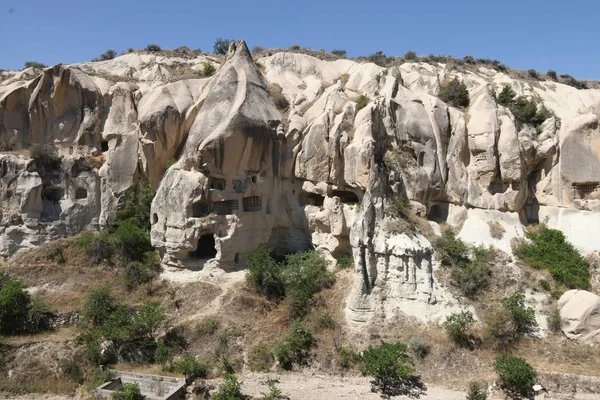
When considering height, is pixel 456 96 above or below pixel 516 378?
above

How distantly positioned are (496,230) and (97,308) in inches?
597

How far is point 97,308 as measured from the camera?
14625mm

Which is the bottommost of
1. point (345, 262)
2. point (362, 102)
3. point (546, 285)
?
point (546, 285)

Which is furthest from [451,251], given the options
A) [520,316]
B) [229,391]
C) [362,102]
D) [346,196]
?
[229,391]

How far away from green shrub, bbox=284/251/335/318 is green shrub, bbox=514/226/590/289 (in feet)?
24.9

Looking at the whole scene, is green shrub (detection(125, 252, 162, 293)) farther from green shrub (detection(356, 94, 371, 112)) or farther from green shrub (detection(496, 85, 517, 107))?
green shrub (detection(496, 85, 517, 107))

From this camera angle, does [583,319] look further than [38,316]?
No

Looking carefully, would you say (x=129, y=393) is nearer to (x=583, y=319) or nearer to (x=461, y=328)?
(x=461, y=328)

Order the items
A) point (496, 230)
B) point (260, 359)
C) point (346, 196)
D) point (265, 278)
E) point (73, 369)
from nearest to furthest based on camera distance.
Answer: point (73, 369) → point (260, 359) → point (265, 278) → point (496, 230) → point (346, 196)

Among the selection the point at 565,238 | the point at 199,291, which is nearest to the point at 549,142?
the point at 565,238

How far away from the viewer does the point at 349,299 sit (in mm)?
15836

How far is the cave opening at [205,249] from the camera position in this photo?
18328mm

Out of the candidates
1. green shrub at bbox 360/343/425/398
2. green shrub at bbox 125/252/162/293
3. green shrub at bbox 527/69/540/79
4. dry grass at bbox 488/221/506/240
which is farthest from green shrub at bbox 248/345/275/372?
green shrub at bbox 527/69/540/79

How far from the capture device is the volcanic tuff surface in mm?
17266
